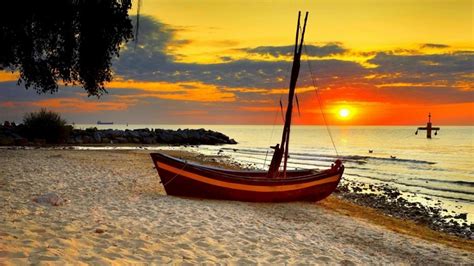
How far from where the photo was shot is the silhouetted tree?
9086 millimetres

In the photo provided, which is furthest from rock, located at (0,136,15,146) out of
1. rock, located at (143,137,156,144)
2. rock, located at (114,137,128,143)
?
rock, located at (143,137,156,144)

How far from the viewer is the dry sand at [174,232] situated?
780 cm

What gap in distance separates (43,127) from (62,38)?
39.8 metres

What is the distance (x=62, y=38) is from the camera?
411 inches

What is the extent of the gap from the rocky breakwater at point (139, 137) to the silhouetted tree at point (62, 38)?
40.3 m

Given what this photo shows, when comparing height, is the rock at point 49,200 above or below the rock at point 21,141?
below

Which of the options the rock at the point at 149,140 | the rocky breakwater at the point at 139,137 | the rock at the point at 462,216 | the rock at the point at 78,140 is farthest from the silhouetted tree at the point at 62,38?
the rock at the point at 149,140

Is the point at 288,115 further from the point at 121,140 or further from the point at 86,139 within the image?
the point at 121,140

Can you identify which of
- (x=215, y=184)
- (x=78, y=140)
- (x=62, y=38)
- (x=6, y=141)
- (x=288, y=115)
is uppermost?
(x=62, y=38)

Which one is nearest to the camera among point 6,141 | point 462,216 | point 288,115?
point 288,115

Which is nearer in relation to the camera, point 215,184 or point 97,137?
point 215,184

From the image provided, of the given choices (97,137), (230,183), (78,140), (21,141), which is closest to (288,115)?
(230,183)

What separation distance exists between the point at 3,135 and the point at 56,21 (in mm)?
39552

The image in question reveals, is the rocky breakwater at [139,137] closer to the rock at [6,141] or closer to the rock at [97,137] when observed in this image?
the rock at [97,137]
